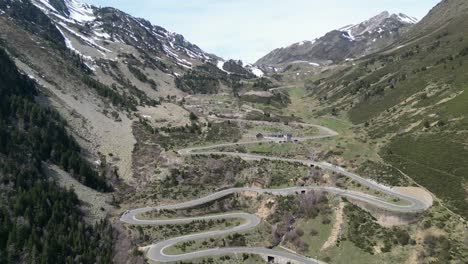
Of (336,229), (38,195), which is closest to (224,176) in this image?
(336,229)

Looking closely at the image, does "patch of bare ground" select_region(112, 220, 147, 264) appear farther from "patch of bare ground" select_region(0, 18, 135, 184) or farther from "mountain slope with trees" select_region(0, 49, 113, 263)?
"patch of bare ground" select_region(0, 18, 135, 184)

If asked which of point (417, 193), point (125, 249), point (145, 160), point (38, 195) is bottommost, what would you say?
point (417, 193)

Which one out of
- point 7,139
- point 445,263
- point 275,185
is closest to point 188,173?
point 275,185

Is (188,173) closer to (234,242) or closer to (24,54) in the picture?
(234,242)

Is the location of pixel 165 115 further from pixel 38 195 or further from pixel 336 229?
pixel 336 229

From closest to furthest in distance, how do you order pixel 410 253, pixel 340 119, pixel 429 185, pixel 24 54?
1. pixel 410 253
2. pixel 429 185
3. pixel 24 54
4. pixel 340 119

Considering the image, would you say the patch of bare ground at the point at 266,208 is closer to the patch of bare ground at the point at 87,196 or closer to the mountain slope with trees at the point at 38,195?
the mountain slope with trees at the point at 38,195

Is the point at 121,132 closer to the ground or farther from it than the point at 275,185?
farther from it
